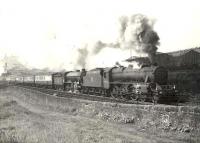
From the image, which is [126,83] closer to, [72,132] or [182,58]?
[72,132]

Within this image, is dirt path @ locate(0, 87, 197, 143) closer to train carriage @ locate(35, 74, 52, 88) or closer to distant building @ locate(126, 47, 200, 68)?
distant building @ locate(126, 47, 200, 68)

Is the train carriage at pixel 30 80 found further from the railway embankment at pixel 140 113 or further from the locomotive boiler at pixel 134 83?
the railway embankment at pixel 140 113

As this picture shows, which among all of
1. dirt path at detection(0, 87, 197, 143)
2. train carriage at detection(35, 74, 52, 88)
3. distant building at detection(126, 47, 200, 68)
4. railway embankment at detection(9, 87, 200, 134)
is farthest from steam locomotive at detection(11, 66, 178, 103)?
train carriage at detection(35, 74, 52, 88)

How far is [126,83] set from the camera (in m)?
25.5

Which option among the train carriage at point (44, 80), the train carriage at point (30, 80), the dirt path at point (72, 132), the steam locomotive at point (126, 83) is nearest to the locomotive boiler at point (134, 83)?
the steam locomotive at point (126, 83)

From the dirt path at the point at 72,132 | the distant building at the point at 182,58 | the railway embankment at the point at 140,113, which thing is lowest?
the dirt path at the point at 72,132

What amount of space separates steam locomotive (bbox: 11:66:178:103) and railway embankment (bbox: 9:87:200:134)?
139 inches

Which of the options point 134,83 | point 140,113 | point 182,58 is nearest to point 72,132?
point 140,113

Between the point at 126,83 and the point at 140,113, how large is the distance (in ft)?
24.2

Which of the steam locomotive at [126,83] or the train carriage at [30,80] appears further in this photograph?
the train carriage at [30,80]

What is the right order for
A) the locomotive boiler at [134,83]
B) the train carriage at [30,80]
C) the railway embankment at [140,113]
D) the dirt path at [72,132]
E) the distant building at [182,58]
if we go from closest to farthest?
the dirt path at [72,132] < the railway embankment at [140,113] < the locomotive boiler at [134,83] < the distant building at [182,58] < the train carriage at [30,80]

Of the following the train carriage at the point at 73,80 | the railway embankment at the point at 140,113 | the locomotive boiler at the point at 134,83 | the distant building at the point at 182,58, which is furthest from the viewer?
the train carriage at the point at 73,80

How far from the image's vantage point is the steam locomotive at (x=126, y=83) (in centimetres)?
2261

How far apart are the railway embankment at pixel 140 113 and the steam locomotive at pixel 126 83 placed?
352 cm
